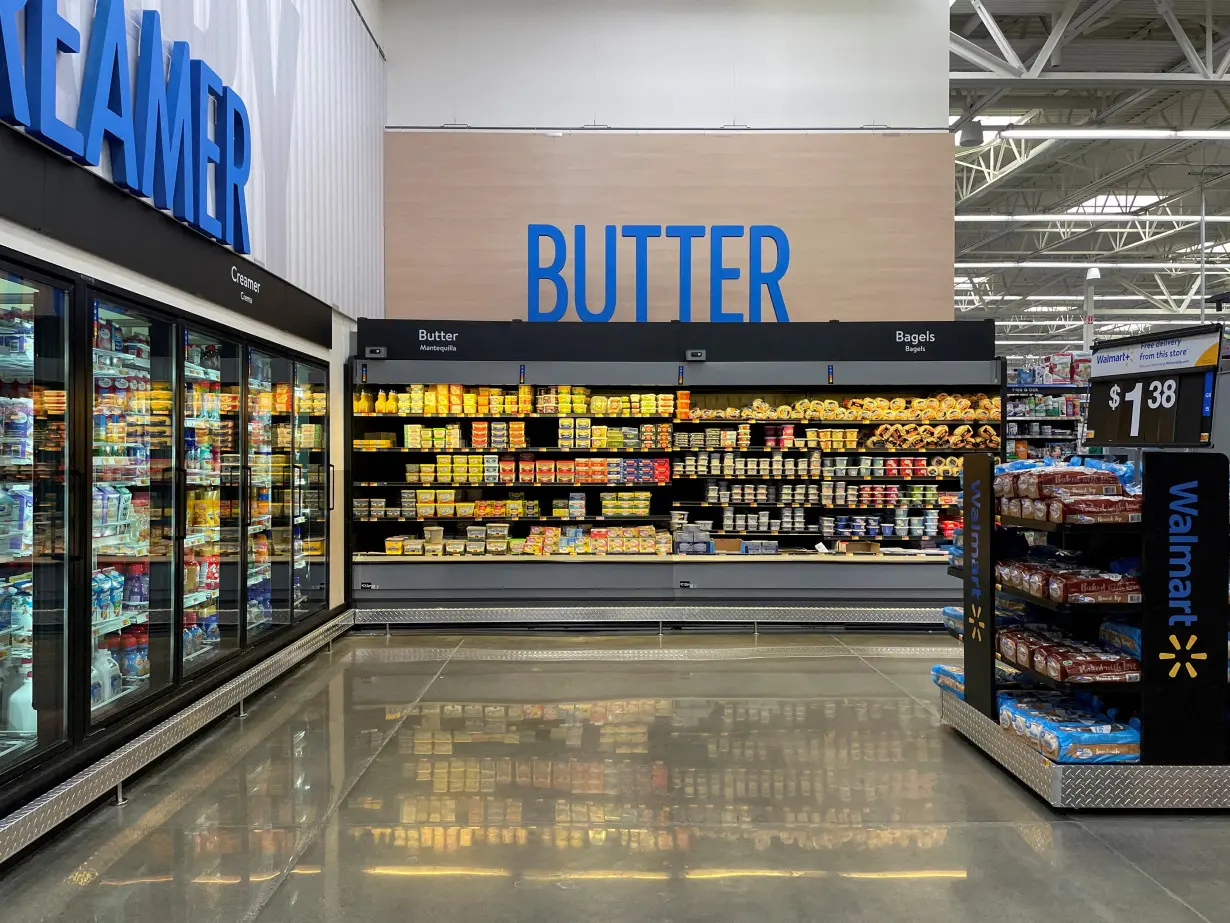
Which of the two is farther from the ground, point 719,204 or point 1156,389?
point 719,204

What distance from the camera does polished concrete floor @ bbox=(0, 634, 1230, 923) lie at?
308 centimetres

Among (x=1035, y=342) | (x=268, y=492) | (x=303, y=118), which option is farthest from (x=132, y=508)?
(x=1035, y=342)

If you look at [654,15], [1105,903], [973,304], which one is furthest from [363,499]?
[973,304]

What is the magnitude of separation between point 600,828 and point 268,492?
382cm

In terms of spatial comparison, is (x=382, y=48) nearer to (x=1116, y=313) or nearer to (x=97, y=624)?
(x=97, y=624)

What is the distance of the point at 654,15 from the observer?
30.3ft

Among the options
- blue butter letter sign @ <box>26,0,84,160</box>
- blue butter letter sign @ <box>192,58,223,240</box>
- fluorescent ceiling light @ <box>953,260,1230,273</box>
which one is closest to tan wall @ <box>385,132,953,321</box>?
blue butter letter sign @ <box>192,58,223,240</box>

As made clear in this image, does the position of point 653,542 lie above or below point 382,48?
below

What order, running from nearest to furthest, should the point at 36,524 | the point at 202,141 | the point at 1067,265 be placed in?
the point at 36,524 → the point at 202,141 → the point at 1067,265

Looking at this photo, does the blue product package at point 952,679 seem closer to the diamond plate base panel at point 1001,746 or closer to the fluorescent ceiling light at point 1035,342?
the diamond plate base panel at point 1001,746

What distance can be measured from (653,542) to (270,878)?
525 centimetres

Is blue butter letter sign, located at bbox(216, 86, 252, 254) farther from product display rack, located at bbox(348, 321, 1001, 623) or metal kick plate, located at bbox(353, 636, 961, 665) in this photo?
metal kick plate, located at bbox(353, 636, 961, 665)

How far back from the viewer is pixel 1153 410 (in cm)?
401

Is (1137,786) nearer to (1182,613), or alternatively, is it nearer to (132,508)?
(1182,613)
